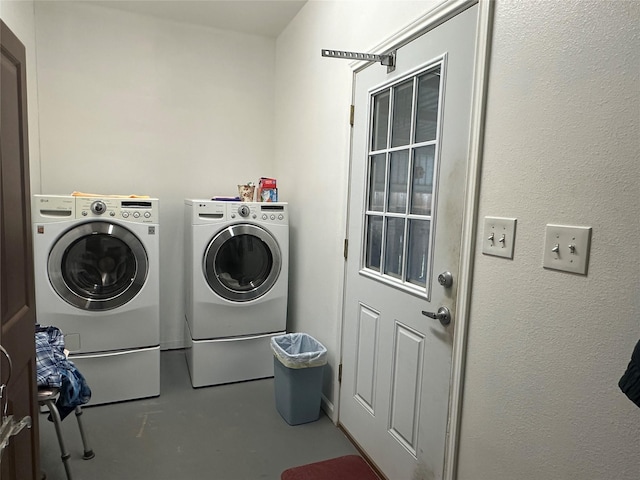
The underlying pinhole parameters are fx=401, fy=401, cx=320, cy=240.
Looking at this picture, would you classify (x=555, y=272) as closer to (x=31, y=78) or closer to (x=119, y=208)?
(x=119, y=208)

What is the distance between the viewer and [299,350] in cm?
257

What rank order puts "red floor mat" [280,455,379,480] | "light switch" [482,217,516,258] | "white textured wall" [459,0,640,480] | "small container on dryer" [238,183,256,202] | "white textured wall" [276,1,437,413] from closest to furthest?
1. "white textured wall" [459,0,640,480]
2. "light switch" [482,217,516,258]
3. "red floor mat" [280,455,379,480]
4. "white textured wall" [276,1,437,413]
5. "small container on dryer" [238,183,256,202]

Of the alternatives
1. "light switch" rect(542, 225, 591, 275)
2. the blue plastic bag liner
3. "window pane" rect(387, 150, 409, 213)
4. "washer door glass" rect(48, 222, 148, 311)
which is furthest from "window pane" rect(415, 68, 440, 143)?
"washer door glass" rect(48, 222, 148, 311)

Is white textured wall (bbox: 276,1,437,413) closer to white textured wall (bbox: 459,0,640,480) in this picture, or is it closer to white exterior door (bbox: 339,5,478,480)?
white exterior door (bbox: 339,5,478,480)

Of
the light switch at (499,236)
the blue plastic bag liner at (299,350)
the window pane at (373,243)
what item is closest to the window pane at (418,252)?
the window pane at (373,243)

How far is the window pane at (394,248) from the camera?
1802mm

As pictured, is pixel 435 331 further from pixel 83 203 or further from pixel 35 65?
pixel 35 65

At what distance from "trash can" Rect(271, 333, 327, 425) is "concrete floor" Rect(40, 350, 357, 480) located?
0.07 metres

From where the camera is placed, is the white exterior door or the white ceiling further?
the white ceiling

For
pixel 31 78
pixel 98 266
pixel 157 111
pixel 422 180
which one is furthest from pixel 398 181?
pixel 31 78

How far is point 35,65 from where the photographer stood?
2.81m

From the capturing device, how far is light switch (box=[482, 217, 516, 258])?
46.8 inches

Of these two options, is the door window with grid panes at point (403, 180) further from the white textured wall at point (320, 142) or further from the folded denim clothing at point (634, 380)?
the folded denim clothing at point (634, 380)

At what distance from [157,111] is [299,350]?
2.16 meters
